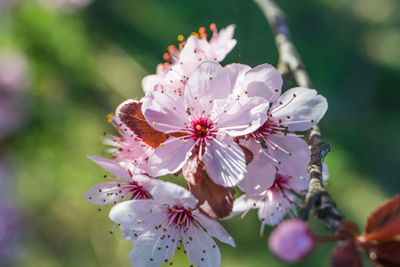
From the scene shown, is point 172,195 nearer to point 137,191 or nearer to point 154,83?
point 137,191

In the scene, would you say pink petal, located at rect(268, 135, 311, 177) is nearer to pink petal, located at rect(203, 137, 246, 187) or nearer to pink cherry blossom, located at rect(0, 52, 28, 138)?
pink petal, located at rect(203, 137, 246, 187)

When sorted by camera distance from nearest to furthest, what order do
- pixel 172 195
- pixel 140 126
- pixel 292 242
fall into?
pixel 292 242 → pixel 172 195 → pixel 140 126

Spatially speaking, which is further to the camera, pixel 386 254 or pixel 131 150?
pixel 131 150

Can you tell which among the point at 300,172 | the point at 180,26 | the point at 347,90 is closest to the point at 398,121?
the point at 347,90

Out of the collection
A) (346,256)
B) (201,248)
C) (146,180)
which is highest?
(146,180)

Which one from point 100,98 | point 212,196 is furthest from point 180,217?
point 100,98

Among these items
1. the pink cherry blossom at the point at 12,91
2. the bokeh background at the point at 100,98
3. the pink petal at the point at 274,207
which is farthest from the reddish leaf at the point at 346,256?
the pink cherry blossom at the point at 12,91
